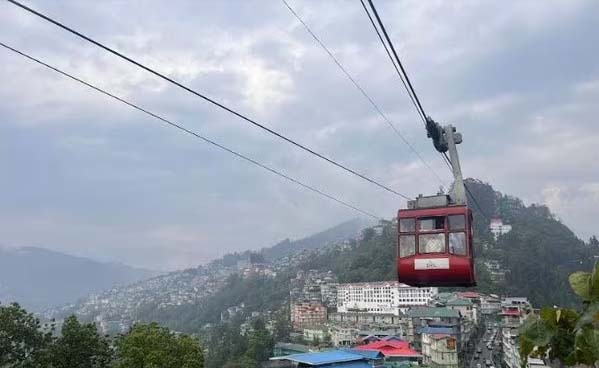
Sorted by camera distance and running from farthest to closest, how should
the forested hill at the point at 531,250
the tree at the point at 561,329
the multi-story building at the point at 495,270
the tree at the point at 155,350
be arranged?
the multi-story building at the point at 495,270, the forested hill at the point at 531,250, the tree at the point at 155,350, the tree at the point at 561,329

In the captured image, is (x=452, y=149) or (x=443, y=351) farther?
(x=443, y=351)

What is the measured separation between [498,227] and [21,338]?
106404mm

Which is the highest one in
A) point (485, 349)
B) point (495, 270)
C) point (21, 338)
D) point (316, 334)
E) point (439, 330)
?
point (495, 270)

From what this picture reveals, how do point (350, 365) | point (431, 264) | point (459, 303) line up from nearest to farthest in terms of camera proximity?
point (431, 264)
point (350, 365)
point (459, 303)

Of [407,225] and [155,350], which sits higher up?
[407,225]

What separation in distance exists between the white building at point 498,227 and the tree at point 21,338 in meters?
102

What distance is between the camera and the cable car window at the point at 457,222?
35.0 feet

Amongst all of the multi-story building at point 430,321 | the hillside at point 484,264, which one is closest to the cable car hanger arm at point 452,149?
the multi-story building at point 430,321

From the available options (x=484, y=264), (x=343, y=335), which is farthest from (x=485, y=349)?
(x=484, y=264)

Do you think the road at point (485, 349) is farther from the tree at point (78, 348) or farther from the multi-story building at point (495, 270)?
the tree at point (78, 348)

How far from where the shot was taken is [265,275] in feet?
Result: 546

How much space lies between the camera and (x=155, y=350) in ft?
71.5

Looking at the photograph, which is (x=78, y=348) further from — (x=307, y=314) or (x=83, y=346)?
(x=307, y=314)

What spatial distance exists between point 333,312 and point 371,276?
1406cm
